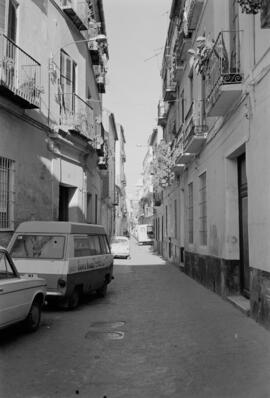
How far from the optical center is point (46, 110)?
555 inches

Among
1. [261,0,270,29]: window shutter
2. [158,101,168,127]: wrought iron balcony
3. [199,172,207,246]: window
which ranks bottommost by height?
[199,172,207,246]: window

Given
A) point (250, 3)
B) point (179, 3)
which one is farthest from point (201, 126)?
point (250, 3)

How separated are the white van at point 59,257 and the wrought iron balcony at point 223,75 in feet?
13.5

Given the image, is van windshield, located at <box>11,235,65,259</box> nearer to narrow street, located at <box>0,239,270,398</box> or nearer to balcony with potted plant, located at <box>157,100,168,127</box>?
narrow street, located at <box>0,239,270,398</box>

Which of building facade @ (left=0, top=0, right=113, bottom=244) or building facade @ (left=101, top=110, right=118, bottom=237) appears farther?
building facade @ (left=101, top=110, right=118, bottom=237)

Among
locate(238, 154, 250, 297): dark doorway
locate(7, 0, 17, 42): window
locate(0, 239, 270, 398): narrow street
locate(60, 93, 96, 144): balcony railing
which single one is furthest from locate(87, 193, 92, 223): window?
locate(238, 154, 250, 297): dark doorway

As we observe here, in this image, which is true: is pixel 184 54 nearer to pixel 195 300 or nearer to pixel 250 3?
pixel 195 300

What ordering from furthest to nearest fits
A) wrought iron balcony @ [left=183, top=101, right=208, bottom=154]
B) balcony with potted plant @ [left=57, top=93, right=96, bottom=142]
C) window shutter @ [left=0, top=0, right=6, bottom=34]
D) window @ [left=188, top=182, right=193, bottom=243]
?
window @ [left=188, top=182, right=193, bottom=243], balcony with potted plant @ [left=57, top=93, right=96, bottom=142], wrought iron balcony @ [left=183, top=101, right=208, bottom=154], window shutter @ [left=0, top=0, right=6, bottom=34]

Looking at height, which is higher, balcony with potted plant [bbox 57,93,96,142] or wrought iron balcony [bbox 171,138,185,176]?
balcony with potted plant [bbox 57,93,96,142]

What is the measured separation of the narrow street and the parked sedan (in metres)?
0.34

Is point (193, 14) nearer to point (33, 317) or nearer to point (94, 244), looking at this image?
point (94, 244)

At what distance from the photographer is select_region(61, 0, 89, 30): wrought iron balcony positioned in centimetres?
1562

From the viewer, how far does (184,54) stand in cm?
1719

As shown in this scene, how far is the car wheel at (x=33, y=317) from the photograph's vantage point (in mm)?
7418
